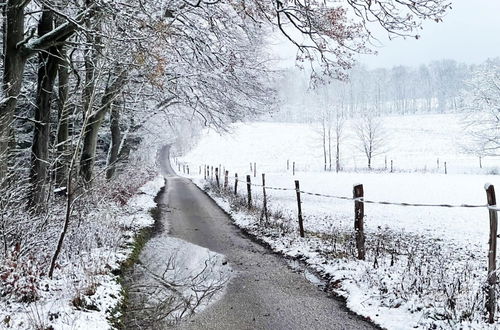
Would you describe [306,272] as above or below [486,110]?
below

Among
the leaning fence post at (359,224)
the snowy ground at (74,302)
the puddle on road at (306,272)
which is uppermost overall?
the leaning fence post at (359,224)

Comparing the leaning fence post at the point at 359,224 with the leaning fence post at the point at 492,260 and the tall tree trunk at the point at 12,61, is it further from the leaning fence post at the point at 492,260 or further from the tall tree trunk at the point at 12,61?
the tall tree trunk at the point at 12,61

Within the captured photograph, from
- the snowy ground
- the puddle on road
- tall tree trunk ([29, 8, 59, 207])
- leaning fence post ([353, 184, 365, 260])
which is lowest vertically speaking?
the puddle on road

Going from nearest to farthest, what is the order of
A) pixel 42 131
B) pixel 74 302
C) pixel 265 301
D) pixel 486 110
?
pixel 74 302 < pixel 265 301 < pixel 42 131 < pixel 486 110

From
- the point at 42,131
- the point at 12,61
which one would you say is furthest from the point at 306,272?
the point at 12,61

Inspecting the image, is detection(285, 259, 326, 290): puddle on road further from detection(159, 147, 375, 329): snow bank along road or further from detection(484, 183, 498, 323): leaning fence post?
detection(484, 183, 498, 323): leaning fence post

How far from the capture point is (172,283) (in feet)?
20.7

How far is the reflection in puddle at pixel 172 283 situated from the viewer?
16.4 feet

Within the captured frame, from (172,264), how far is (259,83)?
6914 mm

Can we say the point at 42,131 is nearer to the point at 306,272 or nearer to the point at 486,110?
the point at 306,272

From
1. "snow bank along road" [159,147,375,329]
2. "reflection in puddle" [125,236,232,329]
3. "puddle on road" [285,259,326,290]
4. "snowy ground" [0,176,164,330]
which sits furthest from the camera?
"puddle on road" [285,259,326,290]

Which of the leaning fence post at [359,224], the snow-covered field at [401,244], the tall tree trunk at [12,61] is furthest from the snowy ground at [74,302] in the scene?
the leaning fence post at [359,224]

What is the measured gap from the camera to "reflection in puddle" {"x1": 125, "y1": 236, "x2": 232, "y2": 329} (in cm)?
500

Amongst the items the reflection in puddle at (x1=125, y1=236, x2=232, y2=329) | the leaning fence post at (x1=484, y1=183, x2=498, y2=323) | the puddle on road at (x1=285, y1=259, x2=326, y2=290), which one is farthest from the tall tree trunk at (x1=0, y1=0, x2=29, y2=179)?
the leaning fence post at (x1=484, y1=183, x2=498, y2=323)
